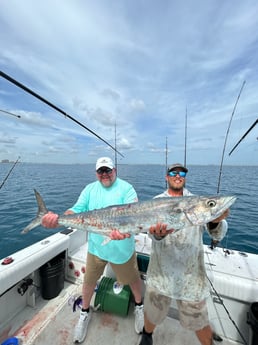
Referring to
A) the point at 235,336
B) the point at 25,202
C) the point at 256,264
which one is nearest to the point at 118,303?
the point at 235,336

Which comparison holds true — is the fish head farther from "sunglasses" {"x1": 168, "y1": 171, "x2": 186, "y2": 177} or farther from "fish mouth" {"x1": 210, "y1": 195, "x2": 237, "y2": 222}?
"sunglasses" {"x1": 168, "y1": 171, "x2": 186, "y2": 177}

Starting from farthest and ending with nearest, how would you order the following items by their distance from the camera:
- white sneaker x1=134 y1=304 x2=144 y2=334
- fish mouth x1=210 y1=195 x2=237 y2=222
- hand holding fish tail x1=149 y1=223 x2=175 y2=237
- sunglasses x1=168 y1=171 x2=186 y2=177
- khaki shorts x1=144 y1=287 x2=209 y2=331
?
white sneaker x1=134 y1=304 x2=144 y2=334 → sunglasses x1=168 y1=171 x2=186 y2=177 → khaki shorts x1=144 y1=287 x2=209 y2=331 → hand holding fish tail x1=149 y1=223 x2=175 y2=237 → fish mouth x1=210 y1=195 x2=237 y2=222

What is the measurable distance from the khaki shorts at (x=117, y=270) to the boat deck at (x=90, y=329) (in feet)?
2.45

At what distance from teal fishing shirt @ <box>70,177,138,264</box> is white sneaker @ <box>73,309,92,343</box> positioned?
99 cm

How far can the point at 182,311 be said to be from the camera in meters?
2.05

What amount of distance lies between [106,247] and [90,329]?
136cm

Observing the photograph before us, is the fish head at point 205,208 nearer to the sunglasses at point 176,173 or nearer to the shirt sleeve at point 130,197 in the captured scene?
the sunglasses at point 176,173

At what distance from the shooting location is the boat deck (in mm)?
2529

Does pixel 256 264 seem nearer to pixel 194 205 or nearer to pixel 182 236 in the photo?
pixel 182 236

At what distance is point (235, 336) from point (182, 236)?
1946 mm

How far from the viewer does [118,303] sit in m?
2.87

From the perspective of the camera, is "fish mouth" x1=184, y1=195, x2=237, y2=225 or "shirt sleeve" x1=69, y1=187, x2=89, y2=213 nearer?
"fish mouth" x1=184, y1=195, x2=237, y2=225

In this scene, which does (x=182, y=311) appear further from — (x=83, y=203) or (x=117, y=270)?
(x=83, y=203)

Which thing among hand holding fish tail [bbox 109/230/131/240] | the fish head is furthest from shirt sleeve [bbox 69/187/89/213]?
the fish head
